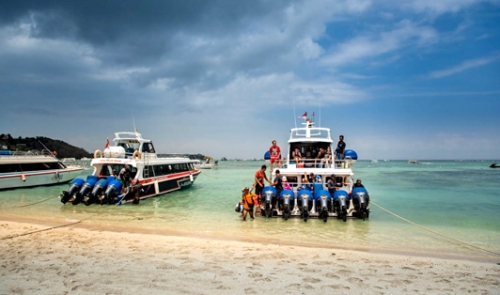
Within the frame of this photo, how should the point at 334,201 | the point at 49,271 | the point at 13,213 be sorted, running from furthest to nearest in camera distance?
the point at 13,213 < the point at 334,201 < the point at 49,271

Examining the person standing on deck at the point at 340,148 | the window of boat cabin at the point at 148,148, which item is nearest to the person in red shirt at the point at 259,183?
the person standing on deck at the point at 340,148

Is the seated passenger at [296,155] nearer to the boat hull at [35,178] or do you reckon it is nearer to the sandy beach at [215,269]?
the sandy beach at [215,269]

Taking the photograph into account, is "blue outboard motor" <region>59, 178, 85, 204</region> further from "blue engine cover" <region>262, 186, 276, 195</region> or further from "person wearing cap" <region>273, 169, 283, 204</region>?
"person wearing cap" <region>273, 169, 283, 204</region>

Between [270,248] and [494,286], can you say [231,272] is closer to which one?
[270,248]

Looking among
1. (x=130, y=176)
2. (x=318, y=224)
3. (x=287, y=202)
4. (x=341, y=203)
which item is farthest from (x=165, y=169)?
(x=341, y=203)

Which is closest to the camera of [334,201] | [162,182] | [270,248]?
[270,248]

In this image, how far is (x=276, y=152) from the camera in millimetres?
15484

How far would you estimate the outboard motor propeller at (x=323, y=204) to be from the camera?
12438mm

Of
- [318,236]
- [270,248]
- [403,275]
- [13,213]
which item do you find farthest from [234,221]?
[13,213]

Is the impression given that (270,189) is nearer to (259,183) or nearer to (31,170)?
(259,183)

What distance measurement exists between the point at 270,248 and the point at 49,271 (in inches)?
208

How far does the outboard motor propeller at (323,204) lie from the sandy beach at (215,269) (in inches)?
153

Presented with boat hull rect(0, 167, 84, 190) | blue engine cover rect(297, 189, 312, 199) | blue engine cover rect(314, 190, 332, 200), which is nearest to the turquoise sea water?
blue engine cover rect(314, 190, 332, 200)

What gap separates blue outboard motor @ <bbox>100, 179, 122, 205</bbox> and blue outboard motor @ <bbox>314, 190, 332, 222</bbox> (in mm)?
11029
